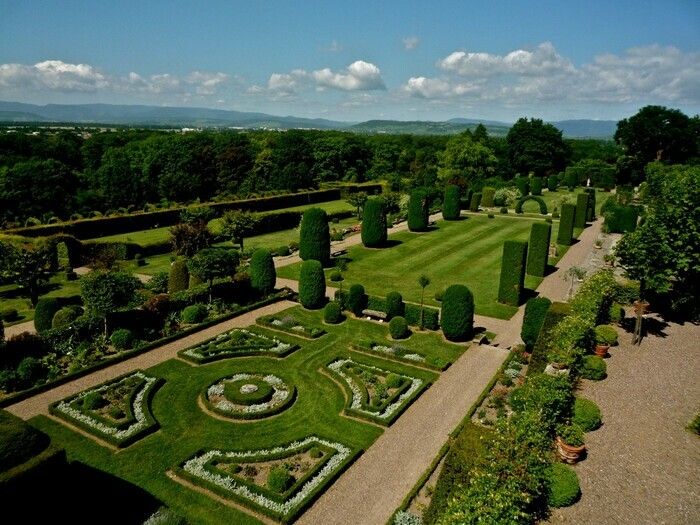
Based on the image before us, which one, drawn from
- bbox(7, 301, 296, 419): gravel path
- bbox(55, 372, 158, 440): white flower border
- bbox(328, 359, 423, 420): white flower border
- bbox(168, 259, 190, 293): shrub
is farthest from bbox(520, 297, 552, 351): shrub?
bbox(168, 259, 190, 293): shrub

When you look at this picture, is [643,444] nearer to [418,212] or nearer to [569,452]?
[569,452]

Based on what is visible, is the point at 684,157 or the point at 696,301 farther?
the point at 684,157

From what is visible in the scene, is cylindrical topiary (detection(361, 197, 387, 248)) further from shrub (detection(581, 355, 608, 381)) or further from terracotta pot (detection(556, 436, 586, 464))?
terracotta pot (detection(556, 436, 586, 464))

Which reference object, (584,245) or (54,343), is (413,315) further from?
(584,245)

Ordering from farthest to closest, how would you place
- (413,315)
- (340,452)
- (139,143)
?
(139,143) → (413,315) → (340,452)

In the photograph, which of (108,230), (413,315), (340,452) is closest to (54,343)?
(340,452)

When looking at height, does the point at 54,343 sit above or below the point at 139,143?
below

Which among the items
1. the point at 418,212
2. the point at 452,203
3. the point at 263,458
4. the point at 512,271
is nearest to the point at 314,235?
the point at 512,271
